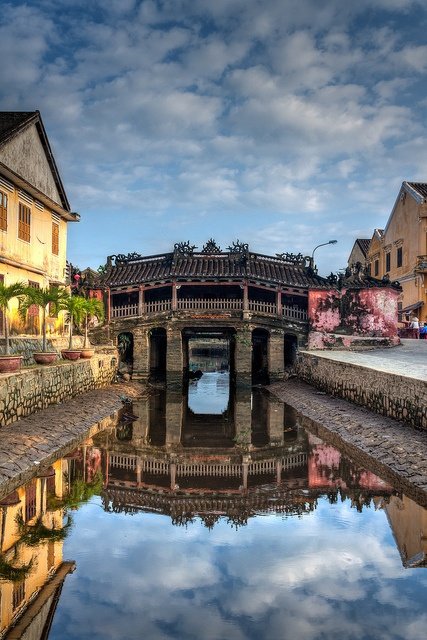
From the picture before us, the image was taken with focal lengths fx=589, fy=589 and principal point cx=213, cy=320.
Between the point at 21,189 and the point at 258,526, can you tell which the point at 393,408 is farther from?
the point at 21,189

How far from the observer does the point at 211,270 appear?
35.5 m

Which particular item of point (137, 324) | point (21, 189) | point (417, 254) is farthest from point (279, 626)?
point (417, 254)

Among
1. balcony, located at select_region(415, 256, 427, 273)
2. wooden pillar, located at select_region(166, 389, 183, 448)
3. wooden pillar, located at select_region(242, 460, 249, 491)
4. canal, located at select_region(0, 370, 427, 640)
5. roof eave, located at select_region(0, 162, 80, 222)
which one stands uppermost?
roof eave, located at select_region(0, 162, 80, 222)

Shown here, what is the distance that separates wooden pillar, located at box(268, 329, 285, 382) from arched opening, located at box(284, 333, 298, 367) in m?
1.06

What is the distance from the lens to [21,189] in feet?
75.9

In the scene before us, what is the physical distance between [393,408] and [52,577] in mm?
11279

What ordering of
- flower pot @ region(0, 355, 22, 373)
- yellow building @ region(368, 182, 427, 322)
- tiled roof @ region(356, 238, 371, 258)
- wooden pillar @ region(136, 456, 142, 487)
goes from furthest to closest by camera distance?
tiled roof @ region(356, 238, 371, 258) → yellow building @ region(368, 182, 427, 322) → flower pot @ region(0, 355, 22, 373) → wooden pillar @ region(136, 456, 142, 487)

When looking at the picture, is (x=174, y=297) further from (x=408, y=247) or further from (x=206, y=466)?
Result: (x=206, y=466)

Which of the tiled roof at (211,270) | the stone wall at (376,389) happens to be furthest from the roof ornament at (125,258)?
the stone wall at (376,389)

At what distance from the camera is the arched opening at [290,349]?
116 feet

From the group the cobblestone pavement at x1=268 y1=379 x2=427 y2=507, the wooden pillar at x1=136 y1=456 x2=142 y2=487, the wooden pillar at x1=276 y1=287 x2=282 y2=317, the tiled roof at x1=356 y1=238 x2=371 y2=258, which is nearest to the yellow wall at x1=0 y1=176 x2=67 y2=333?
the wooden pillar at x1=136 y1=456 x2=142 y2=487

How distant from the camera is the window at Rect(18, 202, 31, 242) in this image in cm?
2327

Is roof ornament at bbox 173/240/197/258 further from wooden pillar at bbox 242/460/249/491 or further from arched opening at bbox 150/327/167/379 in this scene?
wooden pillar at bbox 242/460/249/491

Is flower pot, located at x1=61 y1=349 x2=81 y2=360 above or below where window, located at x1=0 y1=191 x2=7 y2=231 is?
below
